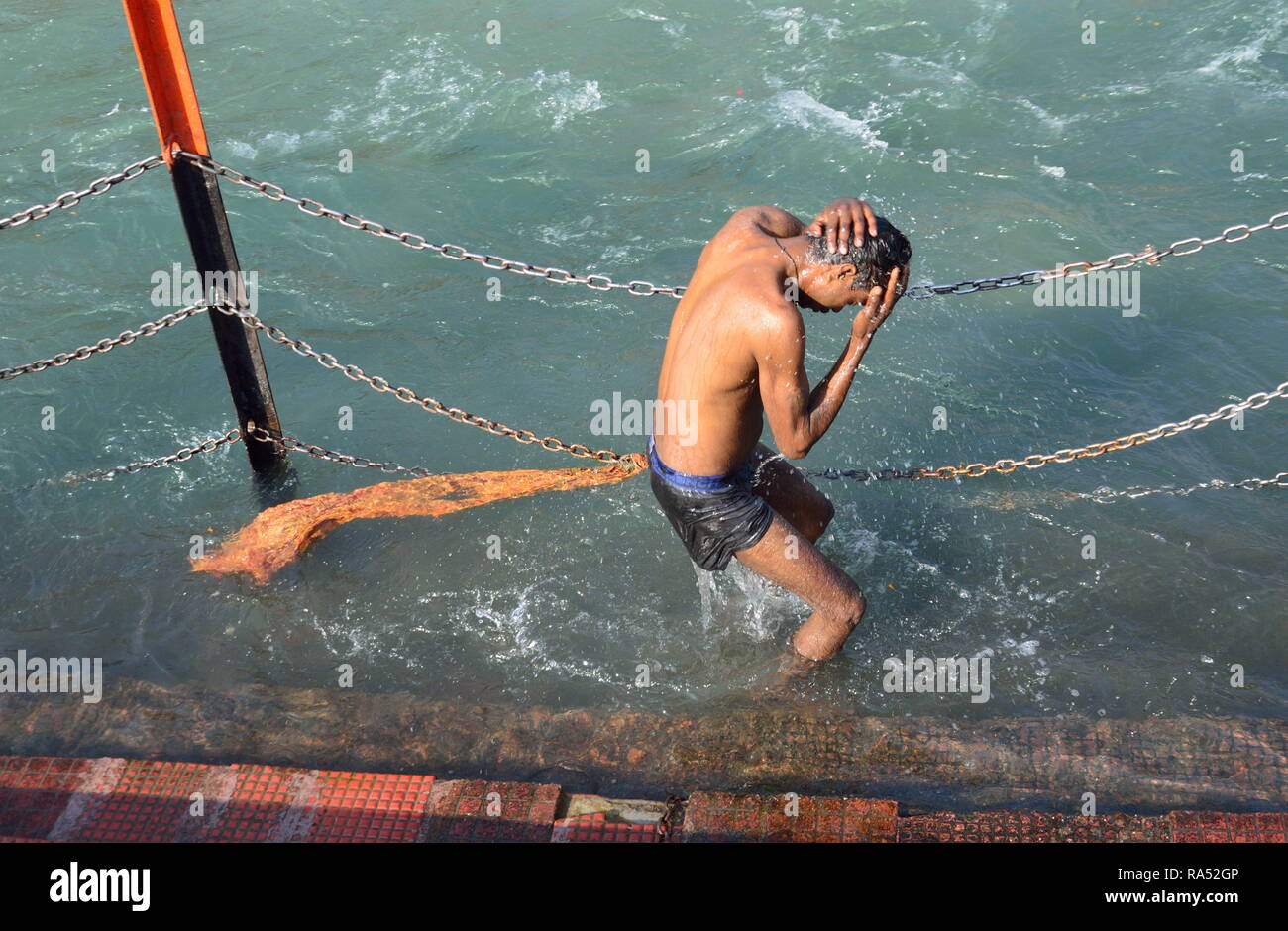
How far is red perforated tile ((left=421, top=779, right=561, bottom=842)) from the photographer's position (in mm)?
3871

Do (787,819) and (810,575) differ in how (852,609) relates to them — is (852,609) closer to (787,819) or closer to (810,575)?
(810,575)

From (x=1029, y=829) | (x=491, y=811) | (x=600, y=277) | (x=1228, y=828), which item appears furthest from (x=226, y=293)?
(x=1228, y=828)

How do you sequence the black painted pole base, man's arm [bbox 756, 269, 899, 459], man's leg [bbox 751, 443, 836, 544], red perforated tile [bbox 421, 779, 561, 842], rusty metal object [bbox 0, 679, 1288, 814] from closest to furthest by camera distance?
1. man's arm [bbox 756, 269, 899, 459]
2. red perforated tile [bbox 421, 779, 561, 842]
3. rusty metal object [bbox 0, 679, 1288, 814]
4. man's leg [bbox 751, 443, 836, 544]
5. the black painted pole base

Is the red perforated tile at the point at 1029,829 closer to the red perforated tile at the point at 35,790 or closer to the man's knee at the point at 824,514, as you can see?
the man's knee at the point at 824,514

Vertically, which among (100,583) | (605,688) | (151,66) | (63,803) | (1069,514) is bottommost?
(63,803)

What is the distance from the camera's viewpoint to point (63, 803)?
4.04m

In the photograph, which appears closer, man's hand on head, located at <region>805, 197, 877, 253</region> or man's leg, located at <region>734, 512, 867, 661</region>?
man's hand on head, located at <region>805, 197, 877, 253</region>

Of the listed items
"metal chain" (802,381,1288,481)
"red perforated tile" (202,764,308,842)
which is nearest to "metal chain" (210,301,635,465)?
"metal chain" (802,381,1288,481)

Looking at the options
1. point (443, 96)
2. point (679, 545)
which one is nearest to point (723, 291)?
point (679, 545)

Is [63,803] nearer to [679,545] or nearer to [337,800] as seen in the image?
[337,800]

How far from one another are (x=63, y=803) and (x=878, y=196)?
735 centimetres

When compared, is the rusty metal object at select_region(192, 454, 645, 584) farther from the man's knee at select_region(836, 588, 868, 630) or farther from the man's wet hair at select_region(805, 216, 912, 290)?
the man's wet hair at select_region(805, 216, 912, 290)

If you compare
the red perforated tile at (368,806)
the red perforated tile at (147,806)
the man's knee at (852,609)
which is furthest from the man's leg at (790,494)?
the red perforated tile at (147,806)

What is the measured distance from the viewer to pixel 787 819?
392cm
